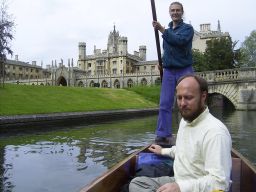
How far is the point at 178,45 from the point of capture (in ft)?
19.4

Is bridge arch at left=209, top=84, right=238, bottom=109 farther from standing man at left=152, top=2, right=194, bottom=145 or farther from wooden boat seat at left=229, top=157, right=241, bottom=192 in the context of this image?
wooden boat seat at left=229, top=157, right=241, bottom=192

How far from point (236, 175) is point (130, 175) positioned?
128cm

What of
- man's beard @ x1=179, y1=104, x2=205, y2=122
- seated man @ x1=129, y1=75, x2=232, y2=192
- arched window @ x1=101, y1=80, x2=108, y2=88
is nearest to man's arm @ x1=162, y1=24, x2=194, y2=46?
seated man @ x1=129, y1=75, x2=232, y2=192

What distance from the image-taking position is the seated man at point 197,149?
264cm

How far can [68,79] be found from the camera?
8650 cm

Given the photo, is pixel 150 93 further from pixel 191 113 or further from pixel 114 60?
pixel 114 60

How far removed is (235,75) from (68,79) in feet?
181

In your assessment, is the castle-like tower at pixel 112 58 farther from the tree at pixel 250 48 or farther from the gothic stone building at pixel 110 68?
the tree at pixel 250 48

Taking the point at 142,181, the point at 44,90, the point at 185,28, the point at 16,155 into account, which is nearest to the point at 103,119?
the point at 44,90

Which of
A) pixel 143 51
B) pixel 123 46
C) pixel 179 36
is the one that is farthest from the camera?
pixel 143 51

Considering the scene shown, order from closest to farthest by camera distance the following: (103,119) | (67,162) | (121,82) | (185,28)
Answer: (185,28)
(67,162)
(103,119)
(121,82)

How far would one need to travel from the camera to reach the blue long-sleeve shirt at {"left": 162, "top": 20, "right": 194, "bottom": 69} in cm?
576

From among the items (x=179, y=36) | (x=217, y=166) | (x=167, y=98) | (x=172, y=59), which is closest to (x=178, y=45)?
(x=179, y=36)

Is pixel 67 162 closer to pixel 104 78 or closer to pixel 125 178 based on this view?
pixel 125 178
